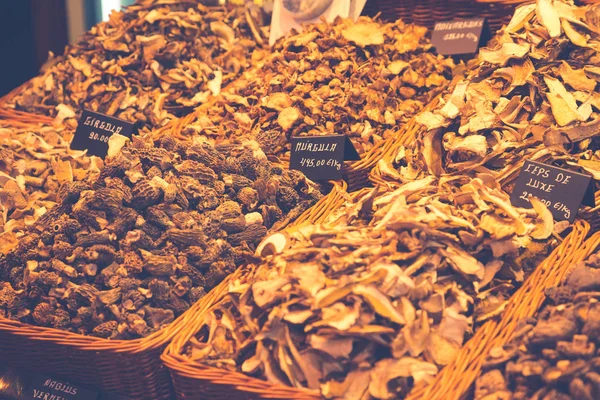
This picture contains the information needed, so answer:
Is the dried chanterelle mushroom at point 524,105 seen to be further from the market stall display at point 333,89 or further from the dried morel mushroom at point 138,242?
the dried morel mushroom at point 138,242

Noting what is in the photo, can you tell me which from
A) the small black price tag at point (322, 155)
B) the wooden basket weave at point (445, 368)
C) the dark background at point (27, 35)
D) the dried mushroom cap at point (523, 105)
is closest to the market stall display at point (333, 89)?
the small black price tag at point (322, 155)

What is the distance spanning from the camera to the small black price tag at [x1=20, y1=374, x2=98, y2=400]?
1.79 m

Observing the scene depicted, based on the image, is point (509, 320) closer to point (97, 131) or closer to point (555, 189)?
point (555, 189)

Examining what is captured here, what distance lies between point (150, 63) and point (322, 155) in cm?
96

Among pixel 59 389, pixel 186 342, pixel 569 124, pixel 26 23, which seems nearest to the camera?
pixel 186 342

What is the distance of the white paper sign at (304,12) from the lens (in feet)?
9.36

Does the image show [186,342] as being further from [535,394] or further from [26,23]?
[26,23]

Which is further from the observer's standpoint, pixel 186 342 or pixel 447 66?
pixel 447 66

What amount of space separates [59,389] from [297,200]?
72 cm

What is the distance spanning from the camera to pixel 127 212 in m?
1.85

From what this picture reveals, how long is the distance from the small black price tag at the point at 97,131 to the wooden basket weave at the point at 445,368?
3.11 feet

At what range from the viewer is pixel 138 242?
1.81 metres

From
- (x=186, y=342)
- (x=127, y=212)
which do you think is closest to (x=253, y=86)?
(x=127, y=212)

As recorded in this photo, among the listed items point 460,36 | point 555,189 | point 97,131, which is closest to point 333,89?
point 460,36
